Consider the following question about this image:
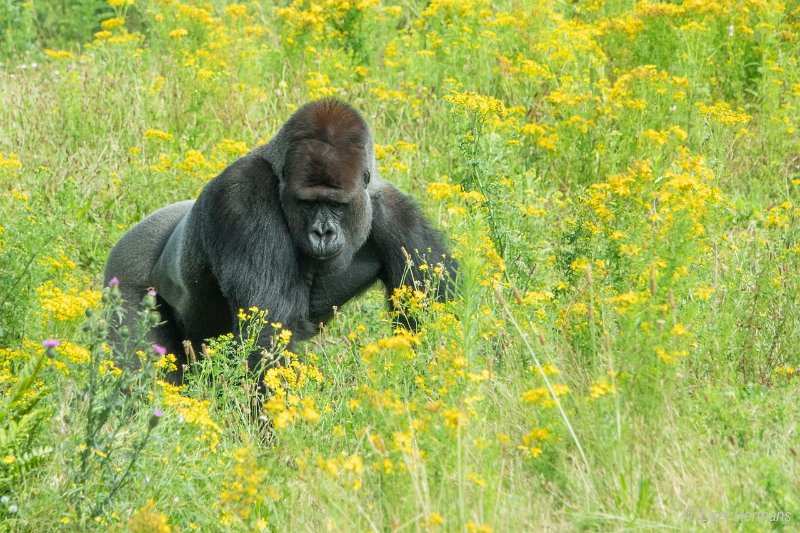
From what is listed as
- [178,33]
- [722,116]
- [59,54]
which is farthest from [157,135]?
[722,116]

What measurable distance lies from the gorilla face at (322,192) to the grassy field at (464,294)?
1.17ft

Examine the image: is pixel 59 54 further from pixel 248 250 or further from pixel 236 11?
pixel 248 250

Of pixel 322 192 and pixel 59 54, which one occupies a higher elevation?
pixel 322 192

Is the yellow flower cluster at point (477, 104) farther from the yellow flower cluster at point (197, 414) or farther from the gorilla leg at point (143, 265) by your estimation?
the yellow flower cluster at point (197, 414)

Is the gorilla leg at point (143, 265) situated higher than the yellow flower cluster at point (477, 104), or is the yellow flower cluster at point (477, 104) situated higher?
the yellow flower cluster at point (477, 104)

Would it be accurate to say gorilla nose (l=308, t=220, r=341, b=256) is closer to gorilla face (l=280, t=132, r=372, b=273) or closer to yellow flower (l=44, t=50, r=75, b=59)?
gorilla face (l=280, t=132, r=372, b=273)

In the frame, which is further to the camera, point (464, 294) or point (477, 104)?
point (477, 104)

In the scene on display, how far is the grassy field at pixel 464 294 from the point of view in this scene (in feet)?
9.92

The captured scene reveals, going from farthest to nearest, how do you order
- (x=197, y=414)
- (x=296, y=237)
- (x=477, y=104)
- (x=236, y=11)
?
(x=236, y=11) < (x=477, y=104) < (x=296, y=237) < (x=197, y=414)

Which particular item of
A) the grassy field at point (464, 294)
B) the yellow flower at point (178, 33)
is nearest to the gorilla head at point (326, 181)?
the grassy field at point (464, 294)

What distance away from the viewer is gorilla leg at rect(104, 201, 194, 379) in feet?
18.0

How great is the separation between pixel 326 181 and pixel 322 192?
0.06 meters

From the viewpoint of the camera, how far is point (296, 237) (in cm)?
486

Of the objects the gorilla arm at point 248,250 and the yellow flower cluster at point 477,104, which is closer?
the gorilla arm at point 248,250
